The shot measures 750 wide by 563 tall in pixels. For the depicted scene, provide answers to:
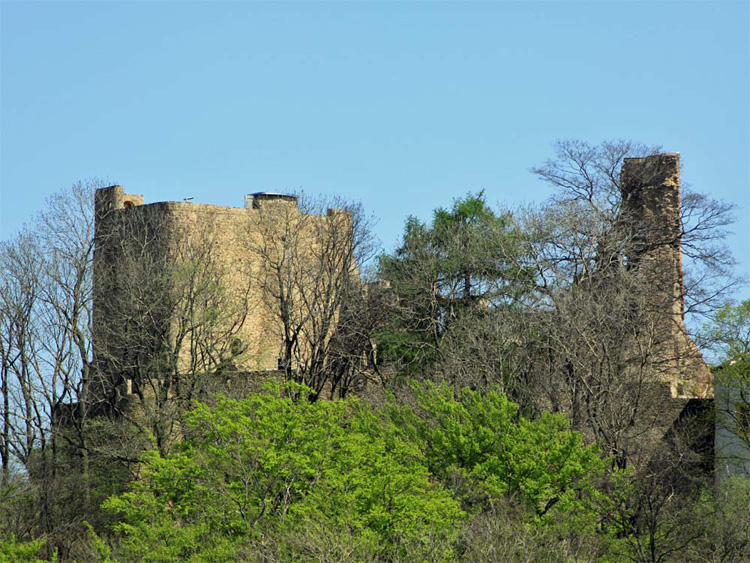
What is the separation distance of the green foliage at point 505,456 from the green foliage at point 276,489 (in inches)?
29.3

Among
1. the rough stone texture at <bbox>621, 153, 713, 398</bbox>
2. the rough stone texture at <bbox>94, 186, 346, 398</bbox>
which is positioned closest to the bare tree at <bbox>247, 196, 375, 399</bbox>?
the rough stone texture at <bbox>94, 186, 346, 398</bbox>

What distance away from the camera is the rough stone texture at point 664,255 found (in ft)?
135

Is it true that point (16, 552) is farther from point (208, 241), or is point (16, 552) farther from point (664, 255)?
point (664, 255)

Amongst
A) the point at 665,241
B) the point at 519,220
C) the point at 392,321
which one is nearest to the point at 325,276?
the point at 392,321

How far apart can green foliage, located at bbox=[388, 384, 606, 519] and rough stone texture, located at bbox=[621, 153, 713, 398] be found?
1108cm

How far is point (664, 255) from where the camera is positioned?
43.3 metres

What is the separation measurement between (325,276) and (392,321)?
2.72 metres

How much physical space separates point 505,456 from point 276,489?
4924 millimetres

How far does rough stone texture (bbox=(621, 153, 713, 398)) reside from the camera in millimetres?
41062

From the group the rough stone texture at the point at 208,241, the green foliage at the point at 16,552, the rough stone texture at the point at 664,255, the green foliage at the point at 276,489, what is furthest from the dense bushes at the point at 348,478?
the rough stone texture at the point at 208,241

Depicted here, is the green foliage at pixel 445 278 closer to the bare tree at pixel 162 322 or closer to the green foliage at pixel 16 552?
the bare tree at pixel 162 322

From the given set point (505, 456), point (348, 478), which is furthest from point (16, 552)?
point (505, 456)

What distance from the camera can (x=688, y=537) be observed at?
29672 millimetres

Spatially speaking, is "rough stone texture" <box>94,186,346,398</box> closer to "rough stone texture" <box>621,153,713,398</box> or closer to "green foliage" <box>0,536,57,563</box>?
"rough stone texture" <box>621,153,713,398</box>
